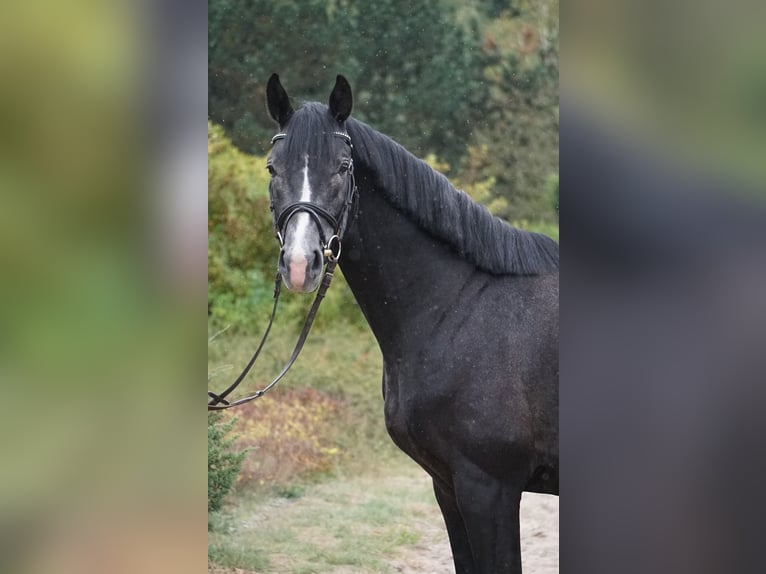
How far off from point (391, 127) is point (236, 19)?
5.40 feet

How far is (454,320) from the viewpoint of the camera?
3.00 m

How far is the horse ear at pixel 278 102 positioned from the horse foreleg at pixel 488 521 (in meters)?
1.39

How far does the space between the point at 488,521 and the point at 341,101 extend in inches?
59.4

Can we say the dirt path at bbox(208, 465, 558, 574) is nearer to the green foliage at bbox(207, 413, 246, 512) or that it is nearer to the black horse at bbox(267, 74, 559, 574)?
the green foliage at bbox(207, 413, 246, 512)

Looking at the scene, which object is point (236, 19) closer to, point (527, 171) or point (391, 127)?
point (391, 127)

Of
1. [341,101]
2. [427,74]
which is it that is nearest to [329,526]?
[341,101]

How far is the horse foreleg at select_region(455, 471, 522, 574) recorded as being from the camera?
2861 millimetres

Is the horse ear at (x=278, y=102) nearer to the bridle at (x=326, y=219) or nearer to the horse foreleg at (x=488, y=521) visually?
the bridle at (x=326, y=219)

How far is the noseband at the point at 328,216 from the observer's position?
2646 millimetres

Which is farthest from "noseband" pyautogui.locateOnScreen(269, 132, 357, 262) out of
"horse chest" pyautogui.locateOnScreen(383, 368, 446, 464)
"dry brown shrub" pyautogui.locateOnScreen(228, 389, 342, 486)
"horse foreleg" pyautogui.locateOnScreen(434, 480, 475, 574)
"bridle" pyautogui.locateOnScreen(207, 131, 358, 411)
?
"dry brown shrub" pyautogui.locateOnScreen(228, 389, 342, 486)
